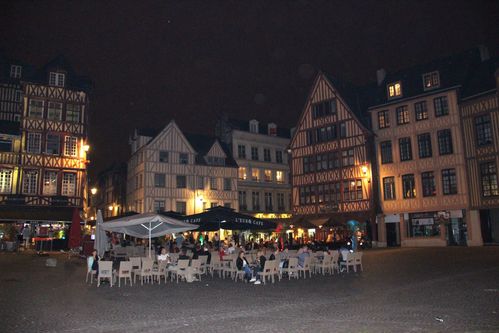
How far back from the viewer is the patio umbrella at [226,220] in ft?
57.8

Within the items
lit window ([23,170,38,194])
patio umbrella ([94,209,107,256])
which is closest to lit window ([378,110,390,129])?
patio umbrella ([94,209,107,256])

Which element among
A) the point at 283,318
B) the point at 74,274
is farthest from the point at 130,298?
the point at 74,274

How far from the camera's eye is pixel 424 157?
3403cm

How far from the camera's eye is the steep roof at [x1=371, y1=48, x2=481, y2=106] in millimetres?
33500

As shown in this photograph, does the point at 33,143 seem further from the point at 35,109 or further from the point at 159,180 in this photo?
the point at 159,180

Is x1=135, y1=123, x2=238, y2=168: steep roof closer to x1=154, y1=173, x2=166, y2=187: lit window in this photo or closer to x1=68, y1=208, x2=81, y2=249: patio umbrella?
x1=154, y1=173, x2=166, y2=187: lit window

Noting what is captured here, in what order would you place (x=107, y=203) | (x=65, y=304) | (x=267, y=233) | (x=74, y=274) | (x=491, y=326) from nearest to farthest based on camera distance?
(x=491, y=326)
(x=65, y=304)
(x=74, y=274)
(x=267, y=233)
(x=107, y=203)

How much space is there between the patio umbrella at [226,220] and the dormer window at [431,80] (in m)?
22.0

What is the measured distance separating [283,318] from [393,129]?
1192 inches

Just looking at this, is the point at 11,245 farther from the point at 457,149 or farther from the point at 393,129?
the point at 457,149

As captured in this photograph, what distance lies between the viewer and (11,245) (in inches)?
1214

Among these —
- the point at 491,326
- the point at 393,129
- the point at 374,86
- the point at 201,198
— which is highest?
the point at 374,86

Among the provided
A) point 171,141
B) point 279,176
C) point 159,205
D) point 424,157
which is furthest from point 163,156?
point 424,157

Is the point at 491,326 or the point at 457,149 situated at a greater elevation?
the point at 457,149
